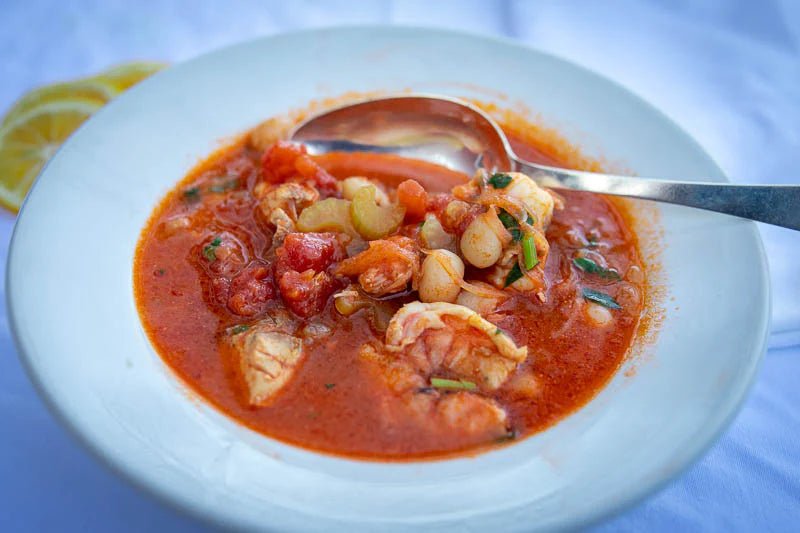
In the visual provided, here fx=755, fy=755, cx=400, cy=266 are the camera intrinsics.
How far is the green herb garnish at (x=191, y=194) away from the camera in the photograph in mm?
3677

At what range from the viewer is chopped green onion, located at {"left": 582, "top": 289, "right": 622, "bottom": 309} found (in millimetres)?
3166

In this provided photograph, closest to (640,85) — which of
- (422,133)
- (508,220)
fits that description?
(422,133)

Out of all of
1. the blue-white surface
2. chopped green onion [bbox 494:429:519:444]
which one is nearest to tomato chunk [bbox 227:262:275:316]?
the blue-white surface

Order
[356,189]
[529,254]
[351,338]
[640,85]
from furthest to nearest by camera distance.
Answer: [640,85]
[356,189]
[529,254]
[351,338]

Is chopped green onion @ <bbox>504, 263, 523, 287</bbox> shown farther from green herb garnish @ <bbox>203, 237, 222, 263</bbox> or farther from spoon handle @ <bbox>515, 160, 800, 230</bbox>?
green herb garnish @ <bbox>203, 237, 222, 263</bbox>

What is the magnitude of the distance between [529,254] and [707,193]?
0.80 metres

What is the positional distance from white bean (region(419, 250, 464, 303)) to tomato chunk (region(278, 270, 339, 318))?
0.42 metres

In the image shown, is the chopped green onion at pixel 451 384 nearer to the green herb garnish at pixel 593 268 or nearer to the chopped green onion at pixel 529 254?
the chopped green onion at pixel 529 254

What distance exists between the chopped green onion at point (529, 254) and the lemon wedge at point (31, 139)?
2537 millimetres

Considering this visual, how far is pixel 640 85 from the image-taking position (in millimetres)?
4895

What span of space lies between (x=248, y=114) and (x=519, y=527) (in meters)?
2.70

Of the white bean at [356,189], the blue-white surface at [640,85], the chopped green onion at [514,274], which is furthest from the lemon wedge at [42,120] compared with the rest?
the chopped green onion at [514,274]

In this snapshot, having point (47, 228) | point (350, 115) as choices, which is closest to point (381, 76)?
point (350, 115)

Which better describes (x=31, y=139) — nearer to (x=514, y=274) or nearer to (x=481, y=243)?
(x=481, y=243)
